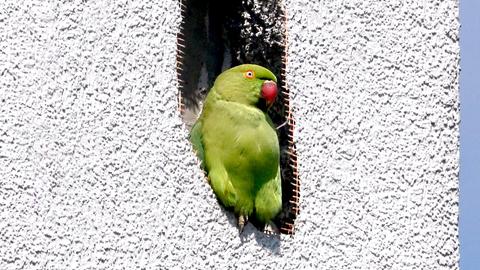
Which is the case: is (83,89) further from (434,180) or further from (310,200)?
(434,180)

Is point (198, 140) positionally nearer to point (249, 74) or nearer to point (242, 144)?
point (242, 144)

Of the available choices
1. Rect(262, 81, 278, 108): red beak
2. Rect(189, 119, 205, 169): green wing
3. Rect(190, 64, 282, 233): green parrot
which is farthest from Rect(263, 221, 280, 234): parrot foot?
Rect(262, 81, 278, 108): red beak

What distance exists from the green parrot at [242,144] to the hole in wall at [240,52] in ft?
0.34

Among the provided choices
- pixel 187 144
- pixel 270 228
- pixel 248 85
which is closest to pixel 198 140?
pixel 187 144

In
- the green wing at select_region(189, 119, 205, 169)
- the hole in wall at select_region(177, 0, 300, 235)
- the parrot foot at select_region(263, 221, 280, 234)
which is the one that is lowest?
the parrot foot at select_region(263, 221, 280, 234)

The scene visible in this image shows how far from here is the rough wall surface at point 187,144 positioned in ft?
9.96

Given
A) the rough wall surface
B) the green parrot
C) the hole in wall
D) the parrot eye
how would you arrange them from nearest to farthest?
the rough wall surface
the green parrot
the parrot eye
the hole in wall

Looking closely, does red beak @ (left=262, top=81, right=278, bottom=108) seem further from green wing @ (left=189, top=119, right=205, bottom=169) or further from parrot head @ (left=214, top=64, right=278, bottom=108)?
green wing @ (left=189, top=119, right=205, bottom=169)

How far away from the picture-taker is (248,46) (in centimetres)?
366

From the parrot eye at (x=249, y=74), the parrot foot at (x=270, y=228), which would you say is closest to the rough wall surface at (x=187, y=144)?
the parrot foot at (x=270, y=228)

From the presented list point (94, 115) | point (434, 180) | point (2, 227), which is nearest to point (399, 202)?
point (434, 180)

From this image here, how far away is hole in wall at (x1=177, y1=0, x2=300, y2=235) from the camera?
3.59 m

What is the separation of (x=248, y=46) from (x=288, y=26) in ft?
0.49

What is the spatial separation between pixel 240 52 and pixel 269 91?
30 centimetres
